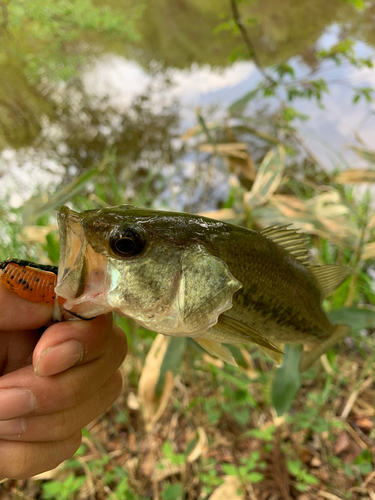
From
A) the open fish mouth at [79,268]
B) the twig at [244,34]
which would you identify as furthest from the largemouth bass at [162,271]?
the twig at [244,34]

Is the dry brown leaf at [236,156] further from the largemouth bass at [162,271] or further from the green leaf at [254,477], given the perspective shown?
the green leaf at [254,477]

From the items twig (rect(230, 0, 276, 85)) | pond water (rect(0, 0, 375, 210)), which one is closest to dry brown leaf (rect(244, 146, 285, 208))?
twig (rect(230, 0, 276, 85))

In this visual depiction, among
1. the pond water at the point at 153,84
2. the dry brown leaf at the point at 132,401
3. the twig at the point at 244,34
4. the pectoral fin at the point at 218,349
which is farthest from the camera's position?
the pond water at the point at 153,84

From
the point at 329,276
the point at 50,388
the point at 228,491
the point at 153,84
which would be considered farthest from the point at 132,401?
the point at 153,84

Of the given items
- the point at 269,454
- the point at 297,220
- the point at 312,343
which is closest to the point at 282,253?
the point at 312,343

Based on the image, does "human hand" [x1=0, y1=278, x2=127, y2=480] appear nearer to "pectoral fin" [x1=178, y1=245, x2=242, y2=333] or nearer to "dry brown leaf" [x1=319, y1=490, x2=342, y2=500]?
"pectoral fin" [x1=178, y1=245, x2=242, y2=333]

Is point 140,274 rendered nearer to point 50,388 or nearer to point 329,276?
point 50,388
